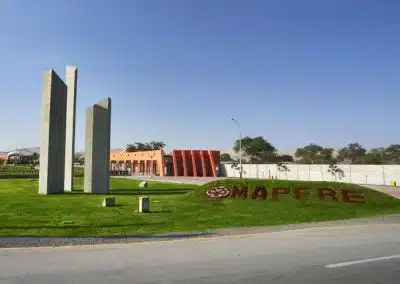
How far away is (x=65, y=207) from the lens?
2233 centimetres

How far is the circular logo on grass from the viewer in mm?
25898

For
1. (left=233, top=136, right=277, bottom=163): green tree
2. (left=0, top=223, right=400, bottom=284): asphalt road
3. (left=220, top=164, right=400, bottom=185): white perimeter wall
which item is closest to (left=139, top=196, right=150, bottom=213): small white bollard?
(left=0, top=223, right=400, bottom=284): asphalt road

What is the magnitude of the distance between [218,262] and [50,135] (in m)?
24.7

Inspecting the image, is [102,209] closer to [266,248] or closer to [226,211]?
[226,211]

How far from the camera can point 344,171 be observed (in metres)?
63.9

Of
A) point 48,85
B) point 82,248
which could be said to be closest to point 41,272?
point 82,248

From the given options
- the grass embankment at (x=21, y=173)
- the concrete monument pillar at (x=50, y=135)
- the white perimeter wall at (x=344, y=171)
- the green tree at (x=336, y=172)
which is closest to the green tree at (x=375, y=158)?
the white perimeter wall at (x=344, y=171)

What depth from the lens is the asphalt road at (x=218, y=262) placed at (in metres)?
8.13

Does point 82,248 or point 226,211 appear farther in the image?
point 226,211

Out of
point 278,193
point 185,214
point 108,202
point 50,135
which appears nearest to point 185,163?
point 50,135

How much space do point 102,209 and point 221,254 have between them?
39.7 feet

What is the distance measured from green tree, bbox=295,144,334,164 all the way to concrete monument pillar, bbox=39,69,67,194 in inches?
3504

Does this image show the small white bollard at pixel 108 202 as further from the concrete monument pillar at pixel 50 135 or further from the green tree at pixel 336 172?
the green tree at pixel 336 172

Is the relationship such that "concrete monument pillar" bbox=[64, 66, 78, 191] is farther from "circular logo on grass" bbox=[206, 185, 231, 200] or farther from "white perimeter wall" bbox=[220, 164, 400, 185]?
"white perimeter wall" bbox=[220, 164, 400, 185]
